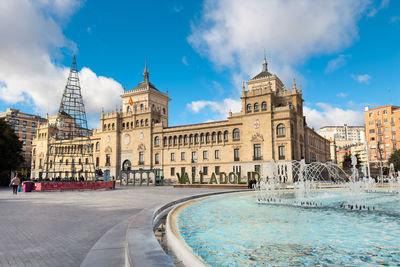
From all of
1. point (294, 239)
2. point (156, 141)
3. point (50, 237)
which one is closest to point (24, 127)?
point (156, 141)

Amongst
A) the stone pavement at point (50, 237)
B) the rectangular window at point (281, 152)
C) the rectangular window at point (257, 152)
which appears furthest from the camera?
the rectangular window at point (257, 152)

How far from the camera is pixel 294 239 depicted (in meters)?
6.34

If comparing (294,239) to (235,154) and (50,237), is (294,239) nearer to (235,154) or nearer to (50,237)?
(50,237)

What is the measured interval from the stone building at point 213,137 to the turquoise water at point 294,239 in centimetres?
2993

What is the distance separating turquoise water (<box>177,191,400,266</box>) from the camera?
197 inches

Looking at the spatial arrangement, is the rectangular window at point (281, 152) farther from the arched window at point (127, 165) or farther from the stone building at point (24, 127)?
the stone building at point (24, 127)

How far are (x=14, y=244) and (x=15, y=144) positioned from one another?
39759 mm

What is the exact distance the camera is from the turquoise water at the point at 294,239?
499cm

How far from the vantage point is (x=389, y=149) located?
65.4 meters

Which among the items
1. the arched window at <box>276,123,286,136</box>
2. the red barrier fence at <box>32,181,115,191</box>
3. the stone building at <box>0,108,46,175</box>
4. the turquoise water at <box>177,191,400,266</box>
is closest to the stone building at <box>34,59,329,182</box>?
the arched window at <box>276,123,286,136</box>

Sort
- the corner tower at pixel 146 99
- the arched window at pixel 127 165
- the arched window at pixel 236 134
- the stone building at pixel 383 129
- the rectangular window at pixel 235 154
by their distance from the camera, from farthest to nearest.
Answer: the stone building at pixel 383 129 < the corner tower at pixel 146 99 < the arched window at pixel 127 165 < the arched window at pixel 236 134 < the rectangular window at pixel 235 154

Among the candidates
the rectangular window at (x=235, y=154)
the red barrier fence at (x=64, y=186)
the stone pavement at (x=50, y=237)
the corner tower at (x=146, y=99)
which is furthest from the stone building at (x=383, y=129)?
the stone pavement at (x=50, y=237)

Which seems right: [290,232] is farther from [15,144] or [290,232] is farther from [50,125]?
[50,125]

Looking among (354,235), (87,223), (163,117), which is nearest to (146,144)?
(163,117)
